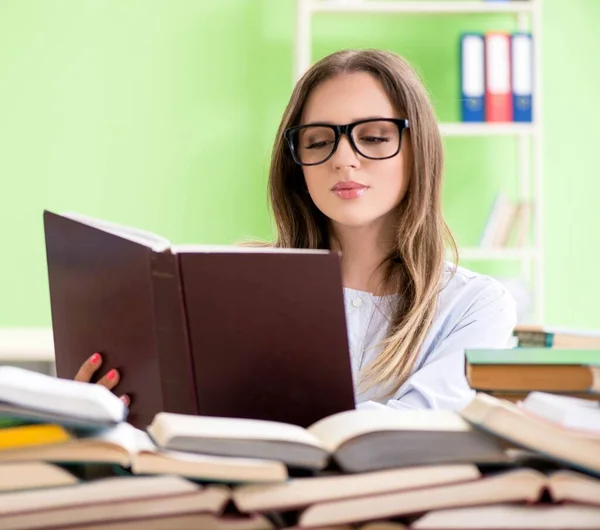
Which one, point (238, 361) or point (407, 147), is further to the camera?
point (407, 147)

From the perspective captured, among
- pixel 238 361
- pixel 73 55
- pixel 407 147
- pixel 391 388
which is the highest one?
pixel 73 55

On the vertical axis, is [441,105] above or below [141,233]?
above

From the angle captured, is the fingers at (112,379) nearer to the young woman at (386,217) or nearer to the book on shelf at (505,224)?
the young woman at (386,217)

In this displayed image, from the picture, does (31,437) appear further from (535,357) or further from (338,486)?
(535,357)

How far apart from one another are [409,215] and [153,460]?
960 millimetres

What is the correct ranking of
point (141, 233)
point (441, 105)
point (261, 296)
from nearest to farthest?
1. point (261, 296)
2. point (141, 233)
3. point (441, 105)

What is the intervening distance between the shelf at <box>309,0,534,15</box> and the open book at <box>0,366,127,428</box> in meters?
3.00

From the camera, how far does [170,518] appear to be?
0.74 metres

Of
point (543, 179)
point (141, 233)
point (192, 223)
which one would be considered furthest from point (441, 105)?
point (141, 233)

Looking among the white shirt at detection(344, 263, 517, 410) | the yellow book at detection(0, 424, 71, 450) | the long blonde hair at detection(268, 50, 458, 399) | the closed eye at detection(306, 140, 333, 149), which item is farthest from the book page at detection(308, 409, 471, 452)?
the closed eye at detection(306, 140, 333, 149)

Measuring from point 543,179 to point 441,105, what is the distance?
541 mm

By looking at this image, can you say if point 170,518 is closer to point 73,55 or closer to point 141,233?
point 141,233

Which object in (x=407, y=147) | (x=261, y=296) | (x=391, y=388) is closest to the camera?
(x=261, y=296)

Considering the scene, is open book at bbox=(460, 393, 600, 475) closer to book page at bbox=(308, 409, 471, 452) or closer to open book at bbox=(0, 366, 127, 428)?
book page at bbox=(308, 409, 471, 452)
